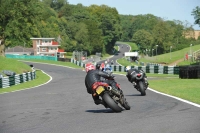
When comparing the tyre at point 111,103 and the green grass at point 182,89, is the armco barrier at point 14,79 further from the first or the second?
the tyre at point 111,103

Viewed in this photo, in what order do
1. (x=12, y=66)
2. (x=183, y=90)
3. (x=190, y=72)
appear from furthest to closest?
(x=12, y=66) → (x=190, y=72) → (x=183, y=90)

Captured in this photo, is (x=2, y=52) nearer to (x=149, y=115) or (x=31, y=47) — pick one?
(x=149, y=115)

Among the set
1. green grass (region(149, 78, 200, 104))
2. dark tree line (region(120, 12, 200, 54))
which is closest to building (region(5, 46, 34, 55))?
dark tree line (region(120, 12, 200, 54))

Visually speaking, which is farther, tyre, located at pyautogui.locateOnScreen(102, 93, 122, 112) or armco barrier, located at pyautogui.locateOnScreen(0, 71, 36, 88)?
armco barrier, located at pyautogui.locateOnScreen(0, 71, 36, 88)

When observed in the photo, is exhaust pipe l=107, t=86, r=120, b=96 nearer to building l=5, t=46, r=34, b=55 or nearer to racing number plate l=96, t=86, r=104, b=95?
racing number plate l=96, t=86, r=104, b=95

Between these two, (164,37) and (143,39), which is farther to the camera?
(143,39)

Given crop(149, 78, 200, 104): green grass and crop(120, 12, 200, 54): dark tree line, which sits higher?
crop(120, 12, 200, 54): dark tree line

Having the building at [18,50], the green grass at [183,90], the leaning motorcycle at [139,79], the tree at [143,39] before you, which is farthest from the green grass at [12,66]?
the tree at [143,39]

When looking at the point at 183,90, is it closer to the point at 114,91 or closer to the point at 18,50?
the point at 114,91

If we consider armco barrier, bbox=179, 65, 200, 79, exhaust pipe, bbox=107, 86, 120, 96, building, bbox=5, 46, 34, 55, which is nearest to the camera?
exhaust pipe, bbox=107, 86, 120, 96

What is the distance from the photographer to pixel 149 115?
10.2 m

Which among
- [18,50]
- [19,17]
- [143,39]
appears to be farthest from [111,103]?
[143,39]

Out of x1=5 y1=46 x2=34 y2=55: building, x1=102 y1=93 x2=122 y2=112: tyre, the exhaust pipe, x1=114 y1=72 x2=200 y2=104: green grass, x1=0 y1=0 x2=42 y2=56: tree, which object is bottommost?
x1=114 y1=72 x2=200 y2=104: green grass

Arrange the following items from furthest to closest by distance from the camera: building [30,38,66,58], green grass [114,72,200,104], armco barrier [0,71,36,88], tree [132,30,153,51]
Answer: tree [132,30,153,51] < building [30,38,66,58] < armco barrier [0,71,36,88] < green grass [114,72,200,104]
